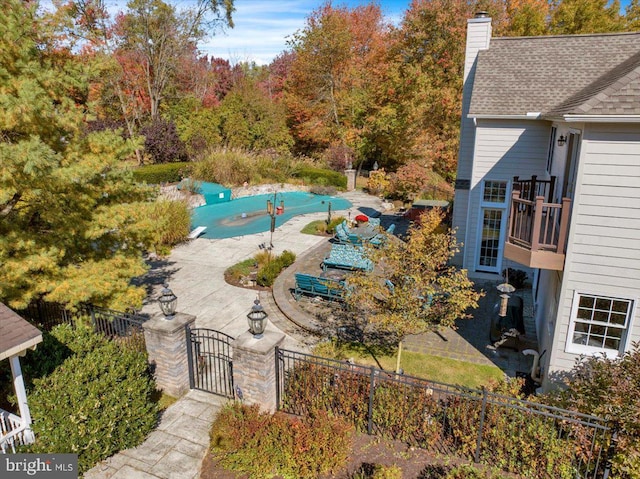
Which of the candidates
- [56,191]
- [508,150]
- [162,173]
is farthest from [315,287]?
[162,173]

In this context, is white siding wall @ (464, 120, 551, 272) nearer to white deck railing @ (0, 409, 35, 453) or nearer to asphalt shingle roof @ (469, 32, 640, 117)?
asphalt shingle roof @ (469, 32, 640, 117)

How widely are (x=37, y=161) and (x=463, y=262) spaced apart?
13.9m

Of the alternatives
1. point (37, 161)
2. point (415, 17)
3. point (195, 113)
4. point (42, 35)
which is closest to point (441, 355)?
point (37, 161)

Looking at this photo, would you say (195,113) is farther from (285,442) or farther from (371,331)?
(285,442)

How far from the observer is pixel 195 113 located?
37438 mm

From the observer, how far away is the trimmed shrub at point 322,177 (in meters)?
33.2

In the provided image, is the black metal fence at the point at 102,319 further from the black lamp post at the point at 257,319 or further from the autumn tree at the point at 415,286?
the autumn tree at the point at 415,286

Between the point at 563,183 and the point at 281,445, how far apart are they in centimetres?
873

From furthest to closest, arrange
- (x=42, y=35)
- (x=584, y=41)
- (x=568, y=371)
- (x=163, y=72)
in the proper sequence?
(x=163, y=72) → (x=584, y=41) → (x=42, y=35) → (x=568, y=371)

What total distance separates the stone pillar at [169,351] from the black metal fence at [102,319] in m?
0.54

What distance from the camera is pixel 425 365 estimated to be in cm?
1060

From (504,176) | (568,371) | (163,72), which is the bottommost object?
(568,371)

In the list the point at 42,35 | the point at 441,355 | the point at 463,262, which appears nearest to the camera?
the point at 42,35

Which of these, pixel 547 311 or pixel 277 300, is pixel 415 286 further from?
pixel 277 300
